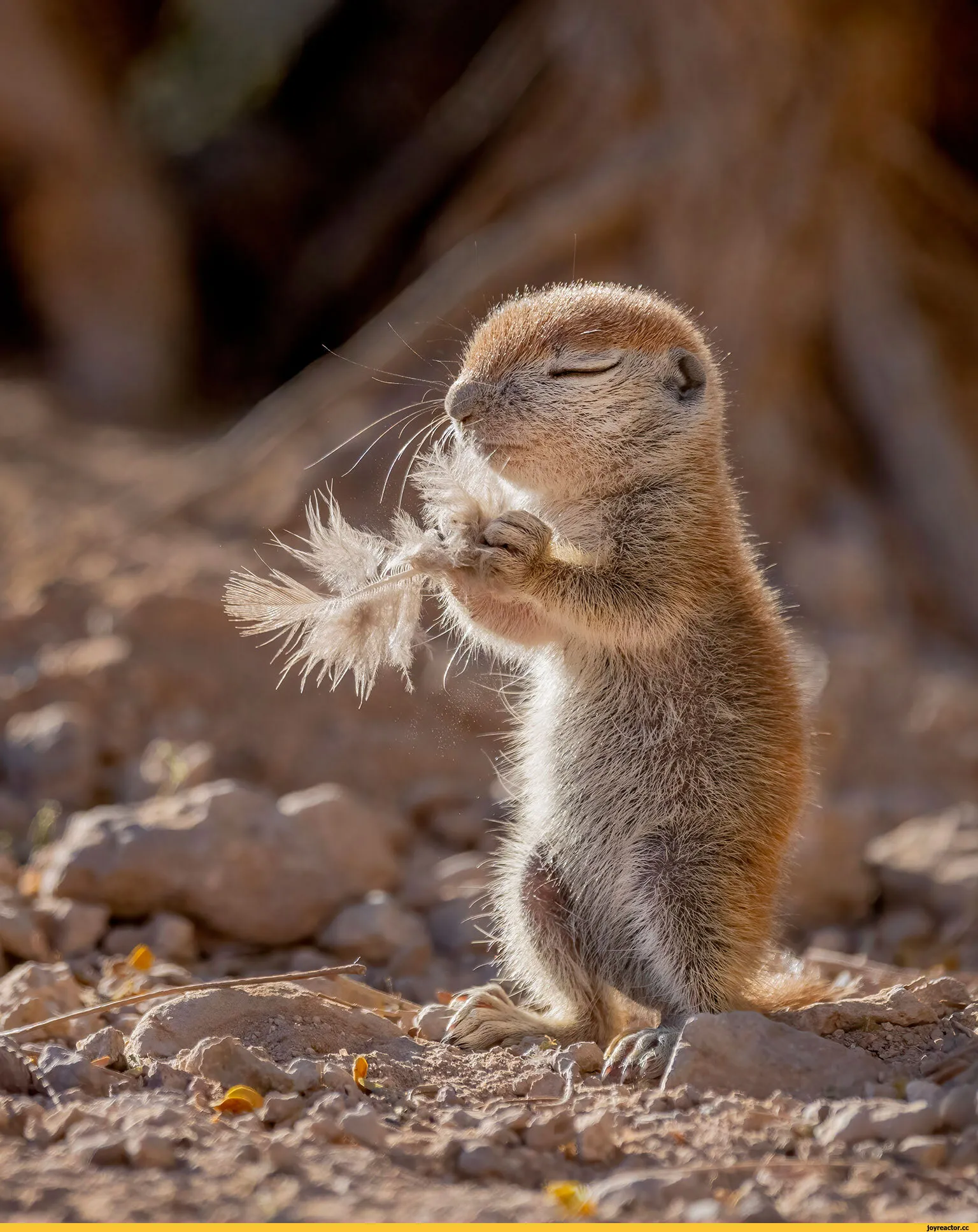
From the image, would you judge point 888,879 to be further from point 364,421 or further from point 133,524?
point 133,524

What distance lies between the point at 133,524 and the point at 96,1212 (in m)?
6.30

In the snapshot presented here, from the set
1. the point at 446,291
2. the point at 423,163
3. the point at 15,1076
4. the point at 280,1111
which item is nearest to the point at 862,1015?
the point at 280,1111

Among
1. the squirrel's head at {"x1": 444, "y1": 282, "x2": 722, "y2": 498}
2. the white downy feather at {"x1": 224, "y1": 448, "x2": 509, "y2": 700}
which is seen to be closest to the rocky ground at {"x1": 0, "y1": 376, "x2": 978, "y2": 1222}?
the white downy feather at {"x1": 224, "y1": 448, "x2": 509, "y2": 700}

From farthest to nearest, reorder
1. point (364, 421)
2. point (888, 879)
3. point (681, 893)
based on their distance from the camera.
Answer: point (364, 421)
point (888, 879)
point (681, 893)

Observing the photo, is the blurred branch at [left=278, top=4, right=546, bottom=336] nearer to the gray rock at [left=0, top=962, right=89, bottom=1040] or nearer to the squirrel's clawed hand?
the squirrel's clawed hand

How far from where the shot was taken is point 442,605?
14.2 ft

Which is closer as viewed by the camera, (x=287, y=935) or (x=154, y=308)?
(x=287, y=935)

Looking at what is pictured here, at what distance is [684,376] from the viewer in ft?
13.7

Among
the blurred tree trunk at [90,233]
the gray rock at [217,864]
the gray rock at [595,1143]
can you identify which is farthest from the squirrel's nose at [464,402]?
the blurred tree trunk at [90,233]

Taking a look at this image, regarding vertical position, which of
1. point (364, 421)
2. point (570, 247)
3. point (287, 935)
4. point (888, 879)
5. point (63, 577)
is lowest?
point (888, 879)

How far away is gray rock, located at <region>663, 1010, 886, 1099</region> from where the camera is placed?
3.11 m

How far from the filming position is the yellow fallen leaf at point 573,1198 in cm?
238

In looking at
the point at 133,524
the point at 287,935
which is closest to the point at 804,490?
the point at 133,524

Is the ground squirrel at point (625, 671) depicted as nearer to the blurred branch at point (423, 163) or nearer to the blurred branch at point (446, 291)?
the blurred branch at point (446, 291)
